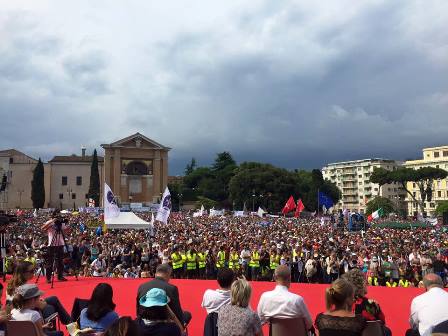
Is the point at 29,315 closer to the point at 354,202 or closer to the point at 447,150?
the point at 447,150

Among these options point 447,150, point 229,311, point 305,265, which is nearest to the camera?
point 229,311

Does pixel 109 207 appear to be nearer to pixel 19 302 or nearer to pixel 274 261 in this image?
pixel 274 261

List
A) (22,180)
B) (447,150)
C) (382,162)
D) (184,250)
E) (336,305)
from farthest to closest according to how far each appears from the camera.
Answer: (382,162) < (447,150) < (22,180) < (184,250) < (336,305)

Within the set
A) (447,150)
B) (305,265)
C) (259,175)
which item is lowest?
(305,265)

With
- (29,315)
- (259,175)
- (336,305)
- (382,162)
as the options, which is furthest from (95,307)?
(382,162)

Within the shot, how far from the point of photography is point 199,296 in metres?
11.3

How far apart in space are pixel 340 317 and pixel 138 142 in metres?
95.9

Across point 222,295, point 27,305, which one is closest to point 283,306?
point 222,295

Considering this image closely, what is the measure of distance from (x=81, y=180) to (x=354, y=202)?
94.8 m

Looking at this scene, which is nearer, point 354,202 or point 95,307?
point 95,307

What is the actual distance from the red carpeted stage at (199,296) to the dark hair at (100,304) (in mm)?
2946

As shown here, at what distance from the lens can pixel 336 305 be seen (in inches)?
190

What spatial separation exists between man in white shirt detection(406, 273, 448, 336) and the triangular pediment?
9416 centimetres

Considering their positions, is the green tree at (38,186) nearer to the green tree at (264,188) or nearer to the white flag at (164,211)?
the green tree at (264,188)
